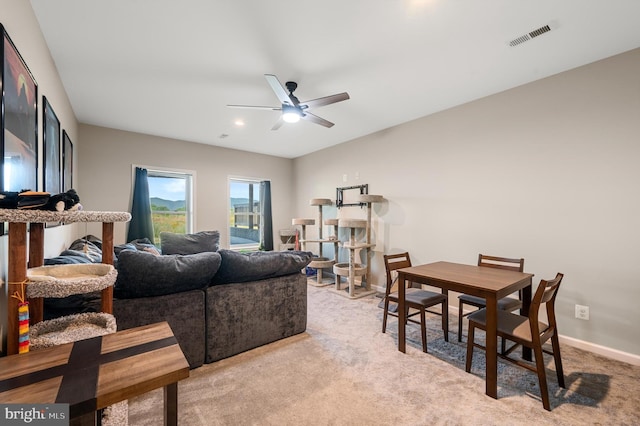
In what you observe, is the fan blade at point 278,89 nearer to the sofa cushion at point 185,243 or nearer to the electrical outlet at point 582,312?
the sofa cushion at point 185,243

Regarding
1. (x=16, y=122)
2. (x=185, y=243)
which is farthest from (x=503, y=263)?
(x=185, y=243)

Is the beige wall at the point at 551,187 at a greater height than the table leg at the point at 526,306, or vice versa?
the beige wall at the point at 551,187

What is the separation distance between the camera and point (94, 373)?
3.05ft

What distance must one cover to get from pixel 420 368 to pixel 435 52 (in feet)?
8.52

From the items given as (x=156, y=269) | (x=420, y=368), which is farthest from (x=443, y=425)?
(x=156, y=269)

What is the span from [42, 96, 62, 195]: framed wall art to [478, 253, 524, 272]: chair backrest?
3888 millimetres

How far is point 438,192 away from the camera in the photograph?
3.60 m

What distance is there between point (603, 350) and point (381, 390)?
2.13 m

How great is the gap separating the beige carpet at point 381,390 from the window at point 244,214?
3654 mm

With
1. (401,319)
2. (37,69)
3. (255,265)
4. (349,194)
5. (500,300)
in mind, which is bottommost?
(401,319)

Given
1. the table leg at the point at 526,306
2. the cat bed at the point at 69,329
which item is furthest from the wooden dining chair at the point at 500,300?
the cat bed at the point at 69,329

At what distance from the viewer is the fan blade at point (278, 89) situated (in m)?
2.28

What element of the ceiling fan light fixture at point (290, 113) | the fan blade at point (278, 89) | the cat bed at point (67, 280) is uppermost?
the fan blade at point (278, 89)

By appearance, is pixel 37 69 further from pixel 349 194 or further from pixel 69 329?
pixel 349 194
